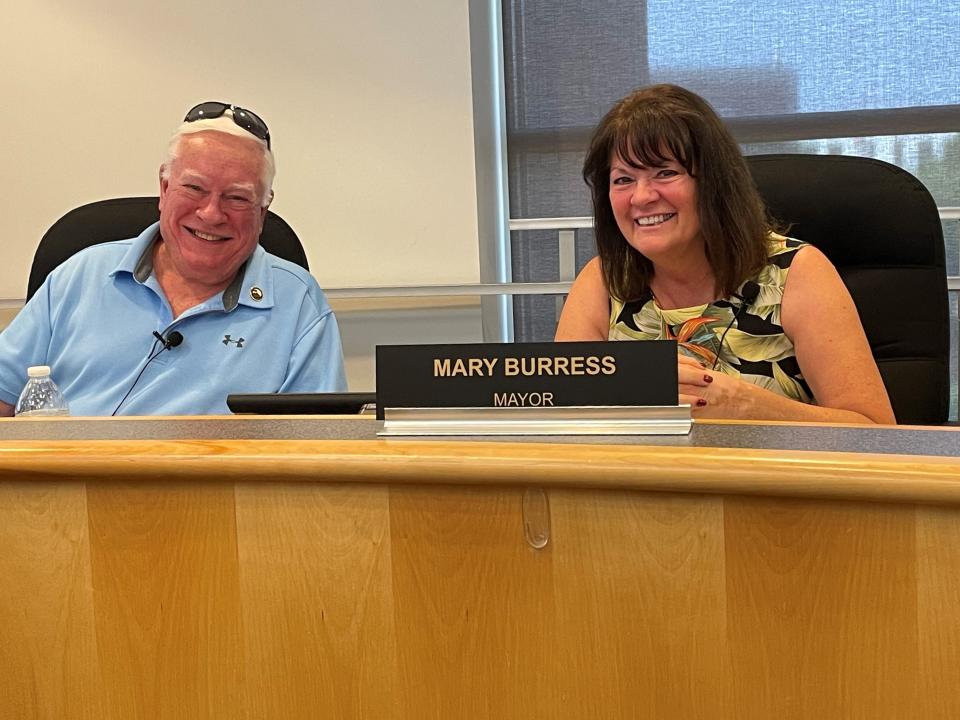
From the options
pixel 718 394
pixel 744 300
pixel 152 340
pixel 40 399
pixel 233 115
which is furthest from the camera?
pixel 233 115

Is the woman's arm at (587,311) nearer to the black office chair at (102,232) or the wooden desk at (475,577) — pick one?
the black office chair at (102,232)

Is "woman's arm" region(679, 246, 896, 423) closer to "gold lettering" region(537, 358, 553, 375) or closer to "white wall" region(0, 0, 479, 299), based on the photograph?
"gold lettering" region(537, 358, 553, 375)

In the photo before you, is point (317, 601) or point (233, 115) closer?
point (317, 601)

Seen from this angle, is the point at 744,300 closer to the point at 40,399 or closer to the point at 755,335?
the point at 755,335

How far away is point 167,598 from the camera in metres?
0.96

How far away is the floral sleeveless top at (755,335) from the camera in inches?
64.4

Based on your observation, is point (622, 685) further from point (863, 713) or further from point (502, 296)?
point (502, 296)

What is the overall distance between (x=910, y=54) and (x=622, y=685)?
241 centimetres

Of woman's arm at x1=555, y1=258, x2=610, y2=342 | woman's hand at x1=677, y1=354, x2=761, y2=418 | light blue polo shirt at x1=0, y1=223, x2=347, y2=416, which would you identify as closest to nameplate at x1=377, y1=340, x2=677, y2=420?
woman's hand at x1=677, y1=354, x2=761, y2=418

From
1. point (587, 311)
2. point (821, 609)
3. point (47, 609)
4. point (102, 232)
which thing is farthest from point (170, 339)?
point (821, 609)

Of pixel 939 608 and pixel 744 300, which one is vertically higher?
pixel 744 300

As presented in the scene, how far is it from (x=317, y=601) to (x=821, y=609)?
16.6 inches

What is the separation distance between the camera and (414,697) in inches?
35.8

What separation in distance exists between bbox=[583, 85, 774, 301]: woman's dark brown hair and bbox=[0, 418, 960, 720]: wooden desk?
0.72 m
